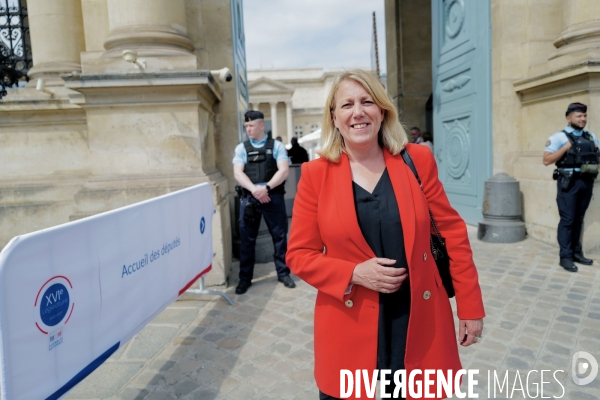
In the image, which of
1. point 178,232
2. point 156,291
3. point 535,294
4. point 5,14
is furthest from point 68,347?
point 5,14

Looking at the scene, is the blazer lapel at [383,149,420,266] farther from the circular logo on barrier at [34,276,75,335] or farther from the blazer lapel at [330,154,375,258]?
the circular logo on barrier at [34,276,75,335]

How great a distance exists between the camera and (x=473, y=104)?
783 cm

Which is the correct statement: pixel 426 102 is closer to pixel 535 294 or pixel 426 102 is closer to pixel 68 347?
pixel 535 294

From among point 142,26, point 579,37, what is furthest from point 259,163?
point 579,37

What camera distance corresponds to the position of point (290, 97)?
2098 inches

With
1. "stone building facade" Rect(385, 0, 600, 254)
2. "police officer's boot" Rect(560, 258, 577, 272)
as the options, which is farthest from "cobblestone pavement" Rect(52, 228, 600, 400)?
"stone building facade" Rect(385, 0, 600, 254)

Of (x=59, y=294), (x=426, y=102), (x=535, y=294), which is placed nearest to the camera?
(x=59, y=294)

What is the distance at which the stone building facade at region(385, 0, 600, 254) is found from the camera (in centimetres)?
605

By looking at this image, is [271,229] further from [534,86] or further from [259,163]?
[534,86]

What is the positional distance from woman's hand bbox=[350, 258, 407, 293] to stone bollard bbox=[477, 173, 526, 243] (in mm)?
5714

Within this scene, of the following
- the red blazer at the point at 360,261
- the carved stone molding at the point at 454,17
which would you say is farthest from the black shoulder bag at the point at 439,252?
the carved stone molding at the point at 454,17

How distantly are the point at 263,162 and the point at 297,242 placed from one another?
3284mm

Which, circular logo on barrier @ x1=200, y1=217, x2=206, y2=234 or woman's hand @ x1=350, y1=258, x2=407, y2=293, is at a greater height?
woman's hand @ x1=350, y1=258, x2=407, y2=293

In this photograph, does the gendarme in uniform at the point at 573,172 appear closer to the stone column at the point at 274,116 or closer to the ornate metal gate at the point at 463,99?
the ornate metal gate at the point at 463,99
